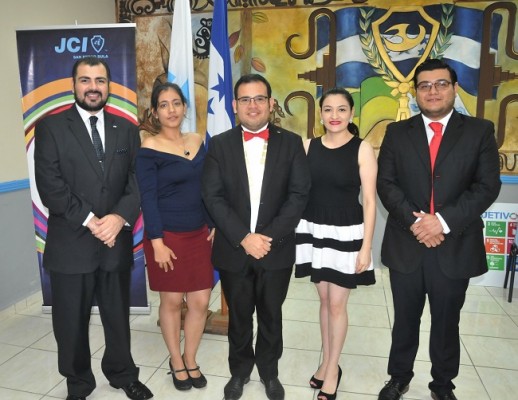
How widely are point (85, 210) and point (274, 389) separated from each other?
1.42 meters

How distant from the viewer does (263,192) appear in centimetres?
214

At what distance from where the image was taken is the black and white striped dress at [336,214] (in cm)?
217

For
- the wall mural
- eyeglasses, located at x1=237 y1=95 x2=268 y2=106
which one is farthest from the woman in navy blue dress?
the wall mural

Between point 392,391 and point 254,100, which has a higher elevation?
point 254,100

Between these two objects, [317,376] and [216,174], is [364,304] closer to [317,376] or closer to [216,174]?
[317,376]

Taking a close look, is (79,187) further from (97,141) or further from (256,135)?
(256,135)

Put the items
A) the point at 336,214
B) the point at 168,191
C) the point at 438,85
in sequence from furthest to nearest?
1. the point at 168,191
2. the point at 336,214
3. the point at 438,85

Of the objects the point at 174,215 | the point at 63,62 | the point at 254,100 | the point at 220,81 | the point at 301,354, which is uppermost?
the point at 63,62

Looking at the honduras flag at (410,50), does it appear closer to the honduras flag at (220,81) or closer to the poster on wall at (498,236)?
the poster on wall at (498,236)

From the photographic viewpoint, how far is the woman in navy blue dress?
89.7 inches

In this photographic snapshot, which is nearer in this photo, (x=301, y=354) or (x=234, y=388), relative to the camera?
(x=234, y=388)

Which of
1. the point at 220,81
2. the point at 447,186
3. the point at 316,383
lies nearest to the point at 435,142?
the point at 447,186

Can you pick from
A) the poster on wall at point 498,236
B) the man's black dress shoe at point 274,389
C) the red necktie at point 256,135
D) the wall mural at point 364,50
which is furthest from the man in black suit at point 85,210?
the poster on wall at point 498,236

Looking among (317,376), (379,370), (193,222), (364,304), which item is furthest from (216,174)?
(364,304)
